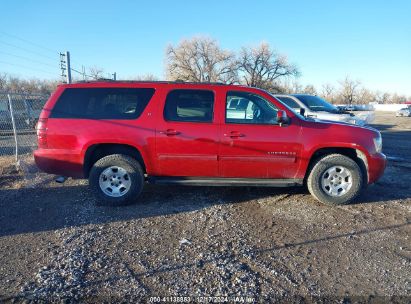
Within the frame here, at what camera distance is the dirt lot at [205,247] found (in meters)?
2.86

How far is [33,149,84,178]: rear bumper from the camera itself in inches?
193

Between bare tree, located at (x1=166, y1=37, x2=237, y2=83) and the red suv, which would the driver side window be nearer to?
the red suv

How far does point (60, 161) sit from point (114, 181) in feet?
3.02

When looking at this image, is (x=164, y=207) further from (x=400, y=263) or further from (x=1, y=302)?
(x=400, y=263)

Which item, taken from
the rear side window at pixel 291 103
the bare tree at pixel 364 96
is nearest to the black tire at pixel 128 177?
the rear side window at pixel 291 103

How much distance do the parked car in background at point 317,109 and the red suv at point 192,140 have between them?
5.50 metres

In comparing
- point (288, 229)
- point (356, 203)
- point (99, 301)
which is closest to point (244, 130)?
point (288, 229)

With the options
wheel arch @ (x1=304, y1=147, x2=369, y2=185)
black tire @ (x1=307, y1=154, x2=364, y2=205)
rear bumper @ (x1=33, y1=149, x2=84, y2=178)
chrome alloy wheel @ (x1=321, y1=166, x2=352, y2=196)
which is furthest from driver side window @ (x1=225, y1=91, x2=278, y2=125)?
rear bumper @ (x1=33, y1=149, x2=84, y2=178)

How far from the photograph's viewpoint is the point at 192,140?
4828mm

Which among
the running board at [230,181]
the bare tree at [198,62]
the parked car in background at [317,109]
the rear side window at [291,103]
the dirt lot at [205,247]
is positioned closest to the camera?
the dirt lot at [205,247]

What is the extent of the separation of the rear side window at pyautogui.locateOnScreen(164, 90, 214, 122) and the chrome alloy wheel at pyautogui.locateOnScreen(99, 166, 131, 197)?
1.17 metres

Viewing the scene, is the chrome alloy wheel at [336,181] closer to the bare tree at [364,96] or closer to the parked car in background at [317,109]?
the parked car in background at [317,109]

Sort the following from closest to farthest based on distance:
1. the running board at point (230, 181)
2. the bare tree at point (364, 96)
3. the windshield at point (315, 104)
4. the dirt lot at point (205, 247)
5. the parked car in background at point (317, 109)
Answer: the dirt lot at point (205, 247), the running board at point (230, 181), the parked car in background at point (317, 109), the windshield at point (315, 104), the bare tree at point (364, 96)

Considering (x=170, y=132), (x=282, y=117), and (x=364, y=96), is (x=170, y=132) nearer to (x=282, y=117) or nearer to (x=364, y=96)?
(x=282, y=117)
